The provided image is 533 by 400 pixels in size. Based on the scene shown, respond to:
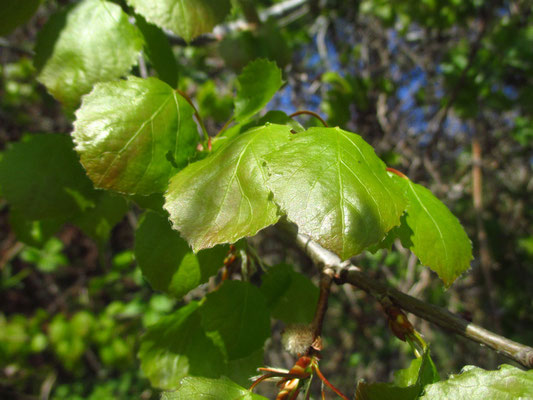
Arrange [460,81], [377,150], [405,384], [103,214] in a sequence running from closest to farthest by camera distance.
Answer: [405,384] → [103,214] → [460,81] → [377,150]

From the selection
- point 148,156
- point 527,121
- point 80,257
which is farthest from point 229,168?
point 80,257

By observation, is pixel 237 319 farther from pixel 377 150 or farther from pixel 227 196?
pixel 377 150

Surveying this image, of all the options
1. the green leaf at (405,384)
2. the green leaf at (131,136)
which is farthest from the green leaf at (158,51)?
the green leaf at (405,384)

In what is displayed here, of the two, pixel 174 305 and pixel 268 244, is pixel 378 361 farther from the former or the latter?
pixel 174 305

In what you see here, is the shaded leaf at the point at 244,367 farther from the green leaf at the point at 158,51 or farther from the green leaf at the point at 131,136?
the green leaf at the point at 158,51

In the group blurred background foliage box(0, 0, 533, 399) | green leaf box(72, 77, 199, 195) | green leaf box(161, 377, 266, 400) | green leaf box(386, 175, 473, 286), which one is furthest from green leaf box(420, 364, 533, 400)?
blurred background foliage box(0, 0, 533, 399)

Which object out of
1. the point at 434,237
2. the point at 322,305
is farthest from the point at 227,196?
the point at 434,237
